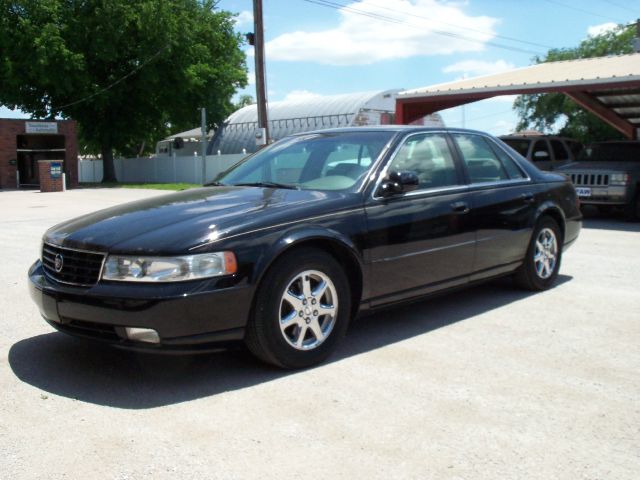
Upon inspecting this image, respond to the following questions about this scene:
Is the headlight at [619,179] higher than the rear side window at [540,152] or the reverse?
the reverse

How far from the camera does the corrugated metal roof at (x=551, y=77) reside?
1516cm

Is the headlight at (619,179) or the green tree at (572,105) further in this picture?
the green tree at (572,105)

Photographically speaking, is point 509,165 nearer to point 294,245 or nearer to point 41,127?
point 294,245

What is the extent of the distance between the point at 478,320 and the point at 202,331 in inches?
100

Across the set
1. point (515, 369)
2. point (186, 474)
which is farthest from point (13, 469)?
point (515, 369)

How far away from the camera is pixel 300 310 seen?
4184 millimetres

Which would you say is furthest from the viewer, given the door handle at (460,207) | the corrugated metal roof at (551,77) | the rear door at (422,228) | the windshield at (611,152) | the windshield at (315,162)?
the corrugated metal roof at (551,77)

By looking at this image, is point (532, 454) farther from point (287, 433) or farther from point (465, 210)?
point (465, 210)

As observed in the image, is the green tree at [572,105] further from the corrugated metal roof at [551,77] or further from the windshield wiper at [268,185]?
the windshield wiper at [268,185]

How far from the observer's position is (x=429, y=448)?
3.15m

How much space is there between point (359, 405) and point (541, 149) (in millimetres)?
15147

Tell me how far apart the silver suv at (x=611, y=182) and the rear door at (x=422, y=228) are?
927 centimetres

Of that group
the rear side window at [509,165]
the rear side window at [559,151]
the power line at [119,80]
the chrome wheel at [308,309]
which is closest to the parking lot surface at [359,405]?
the chrome wheel at [308,309]

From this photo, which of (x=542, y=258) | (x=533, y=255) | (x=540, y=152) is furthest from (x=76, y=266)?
(x=540, y=152)
